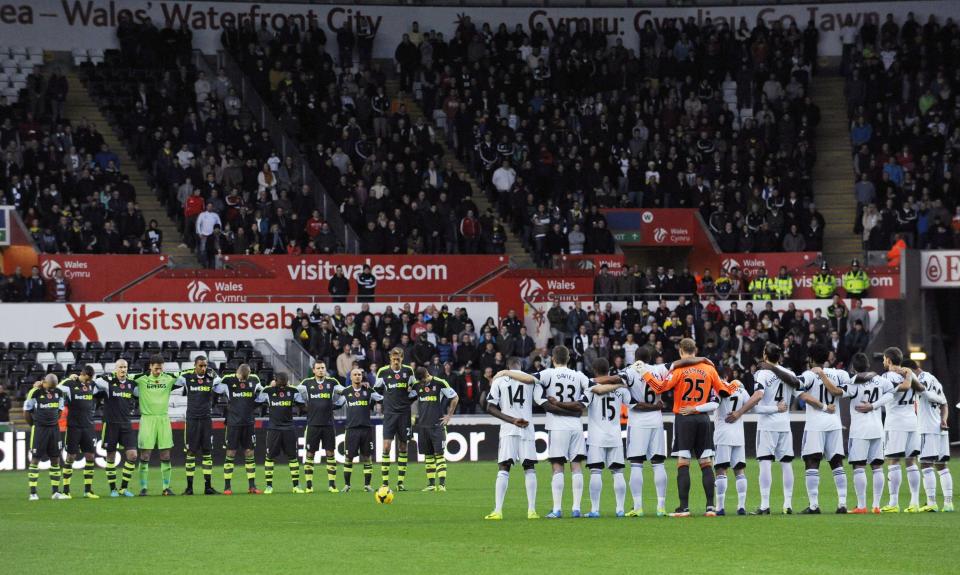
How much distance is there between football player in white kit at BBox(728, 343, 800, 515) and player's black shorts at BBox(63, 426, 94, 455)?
10823 millimetres

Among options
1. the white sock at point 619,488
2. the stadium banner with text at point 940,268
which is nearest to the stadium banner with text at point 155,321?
the stadium banner with text at point 940,268

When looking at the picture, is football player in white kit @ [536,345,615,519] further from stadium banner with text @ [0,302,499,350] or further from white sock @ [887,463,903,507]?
stadium banner with text @ [0,302,499,350]

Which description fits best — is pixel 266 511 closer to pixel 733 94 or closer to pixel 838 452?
pixel 838 452

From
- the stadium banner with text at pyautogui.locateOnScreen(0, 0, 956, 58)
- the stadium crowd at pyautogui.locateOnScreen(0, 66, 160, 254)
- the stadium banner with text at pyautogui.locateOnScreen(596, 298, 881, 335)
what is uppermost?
the stadium banner with text at pyautogui.locateOnScreen(0, 0, 956, 58)

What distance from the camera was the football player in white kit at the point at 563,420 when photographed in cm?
1917

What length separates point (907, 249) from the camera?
39531 millimetres

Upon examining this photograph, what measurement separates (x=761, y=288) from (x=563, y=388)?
21.2m

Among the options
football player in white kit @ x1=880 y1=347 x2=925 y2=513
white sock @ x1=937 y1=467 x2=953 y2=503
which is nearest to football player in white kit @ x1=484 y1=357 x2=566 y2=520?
football player in white kit @ x1=880 y1=347 x2=925 y2=513

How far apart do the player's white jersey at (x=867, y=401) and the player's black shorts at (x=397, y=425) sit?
8.14m

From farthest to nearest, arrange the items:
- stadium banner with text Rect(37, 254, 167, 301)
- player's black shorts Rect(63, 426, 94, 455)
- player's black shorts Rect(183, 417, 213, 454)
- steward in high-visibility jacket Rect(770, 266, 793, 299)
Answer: steward in high-visibility jacket Rect(770, 266, 793, 299) → stadium banner with text Rect(37, 254, 167, 301) → player's black shorts Rect(183, 417, 213, 454) → player's black shorts Rect(63, 426, 94, 455)

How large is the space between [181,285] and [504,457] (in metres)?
20.0

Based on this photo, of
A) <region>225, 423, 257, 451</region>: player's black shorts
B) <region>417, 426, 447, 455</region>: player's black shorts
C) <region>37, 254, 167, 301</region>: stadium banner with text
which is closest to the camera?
<region>225, 423, 257, 451</region>: player's black shorts

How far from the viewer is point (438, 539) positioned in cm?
1723

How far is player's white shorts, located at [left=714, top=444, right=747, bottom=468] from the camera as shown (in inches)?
767
